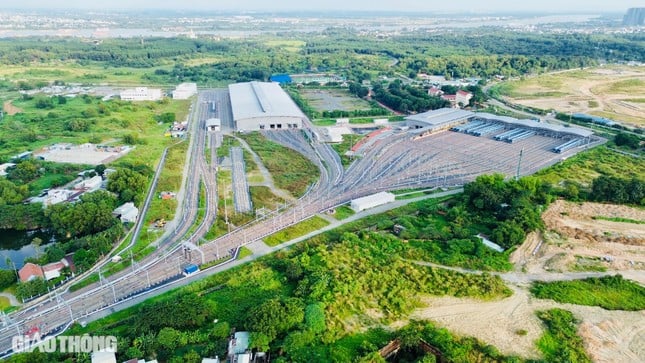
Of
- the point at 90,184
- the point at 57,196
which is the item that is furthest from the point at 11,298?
the point at 90,184

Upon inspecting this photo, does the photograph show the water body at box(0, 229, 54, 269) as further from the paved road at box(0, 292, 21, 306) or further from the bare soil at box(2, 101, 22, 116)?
the bare soil at box(2, 101, 22, 116)

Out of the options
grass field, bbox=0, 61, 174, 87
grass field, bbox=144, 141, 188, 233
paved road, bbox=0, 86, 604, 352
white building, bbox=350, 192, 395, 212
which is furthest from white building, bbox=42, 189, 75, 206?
grass field, bbox=0, 61, 174, 87

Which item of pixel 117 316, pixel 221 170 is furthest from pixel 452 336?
pixel 221 170

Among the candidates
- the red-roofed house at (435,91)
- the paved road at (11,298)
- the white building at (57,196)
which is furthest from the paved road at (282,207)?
the red-roofed house at (435,91)

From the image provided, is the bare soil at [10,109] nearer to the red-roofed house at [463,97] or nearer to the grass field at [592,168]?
the red-roofed house at [463,97]

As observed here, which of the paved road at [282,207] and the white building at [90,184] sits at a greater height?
the white building at [90,184]

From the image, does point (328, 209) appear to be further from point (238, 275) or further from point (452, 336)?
point (452, 336)

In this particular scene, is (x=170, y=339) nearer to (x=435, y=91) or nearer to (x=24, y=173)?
(x=24, y=173)
